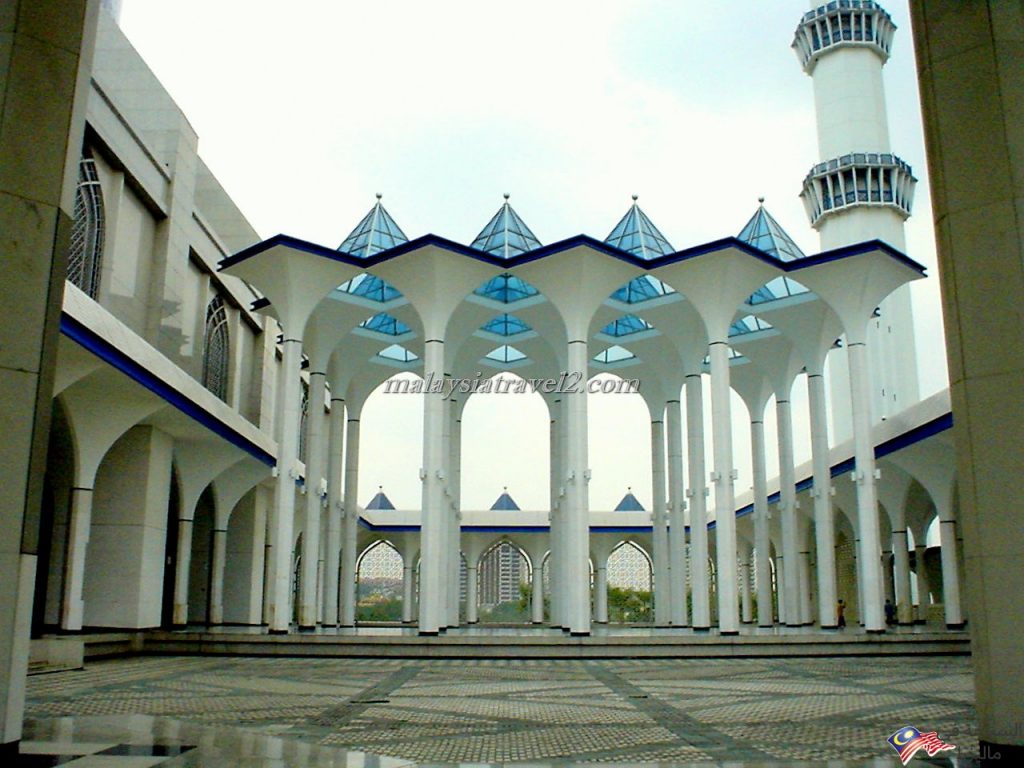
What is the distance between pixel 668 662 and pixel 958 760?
1222 cm

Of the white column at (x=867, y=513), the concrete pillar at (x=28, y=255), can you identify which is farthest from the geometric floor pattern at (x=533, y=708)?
the white column at (x=867, y=513)

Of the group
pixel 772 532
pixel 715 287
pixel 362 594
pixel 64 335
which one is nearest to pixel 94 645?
pixel 64 335

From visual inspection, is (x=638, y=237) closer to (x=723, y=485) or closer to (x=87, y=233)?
(x=723, y=485)

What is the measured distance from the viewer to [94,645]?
61.0 ft

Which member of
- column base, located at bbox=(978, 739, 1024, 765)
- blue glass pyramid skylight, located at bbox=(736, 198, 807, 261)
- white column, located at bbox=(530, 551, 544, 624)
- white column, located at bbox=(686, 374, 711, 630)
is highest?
blue glass pyramid skylight, located at bbox=(736, 198, 807, 261)

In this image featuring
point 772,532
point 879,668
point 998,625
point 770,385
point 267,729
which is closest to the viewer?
point 998,625

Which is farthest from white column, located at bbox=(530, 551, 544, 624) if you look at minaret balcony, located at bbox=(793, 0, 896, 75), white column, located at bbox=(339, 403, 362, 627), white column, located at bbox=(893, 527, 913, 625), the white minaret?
minaret balcony, located at bbox=(793, 0, 896, 75)

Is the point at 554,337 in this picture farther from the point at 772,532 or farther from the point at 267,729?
the point at 772,532

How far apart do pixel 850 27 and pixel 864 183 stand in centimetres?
771

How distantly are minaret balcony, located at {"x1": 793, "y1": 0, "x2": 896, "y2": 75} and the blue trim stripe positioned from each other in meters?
34.9

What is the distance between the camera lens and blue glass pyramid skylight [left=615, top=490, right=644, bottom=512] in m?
47.4

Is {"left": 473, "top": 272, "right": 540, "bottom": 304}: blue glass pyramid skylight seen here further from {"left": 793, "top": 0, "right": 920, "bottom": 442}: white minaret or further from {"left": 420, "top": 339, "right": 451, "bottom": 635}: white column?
{"left": 793, "top": 0, "right": 920, "bottom": 442}: white minaret

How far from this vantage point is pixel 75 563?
64.3ft

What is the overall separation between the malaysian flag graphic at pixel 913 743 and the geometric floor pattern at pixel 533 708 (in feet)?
0.37
